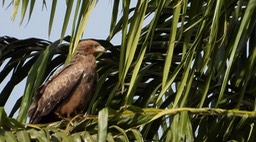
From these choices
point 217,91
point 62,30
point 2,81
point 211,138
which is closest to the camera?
point 62,30

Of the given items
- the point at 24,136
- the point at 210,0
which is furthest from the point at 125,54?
the point at 24,136

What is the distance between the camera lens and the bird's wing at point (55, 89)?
6.73 metres

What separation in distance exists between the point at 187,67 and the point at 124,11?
0.49m

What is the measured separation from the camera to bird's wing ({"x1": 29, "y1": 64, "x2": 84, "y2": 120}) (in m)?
6.73

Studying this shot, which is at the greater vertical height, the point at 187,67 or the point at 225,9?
the point at 225,9

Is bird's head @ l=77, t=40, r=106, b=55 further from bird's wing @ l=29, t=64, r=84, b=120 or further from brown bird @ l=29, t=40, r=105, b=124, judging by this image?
bird's wing @ l=29, t=64, r=84, b=120

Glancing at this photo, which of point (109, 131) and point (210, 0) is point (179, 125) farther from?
point (210, 0)

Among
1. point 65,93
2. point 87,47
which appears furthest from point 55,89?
point 87,47

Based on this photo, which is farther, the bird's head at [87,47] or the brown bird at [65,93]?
the bird's head at [87,47]

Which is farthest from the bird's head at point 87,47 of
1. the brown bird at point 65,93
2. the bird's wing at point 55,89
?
the bird's wing at point 55,89

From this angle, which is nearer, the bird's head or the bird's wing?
the bird's wing

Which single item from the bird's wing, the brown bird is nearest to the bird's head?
the brown bird

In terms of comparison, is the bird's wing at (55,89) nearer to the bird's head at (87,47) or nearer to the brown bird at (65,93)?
the brown bird at (65,93)

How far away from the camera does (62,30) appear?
4621 millimetres
